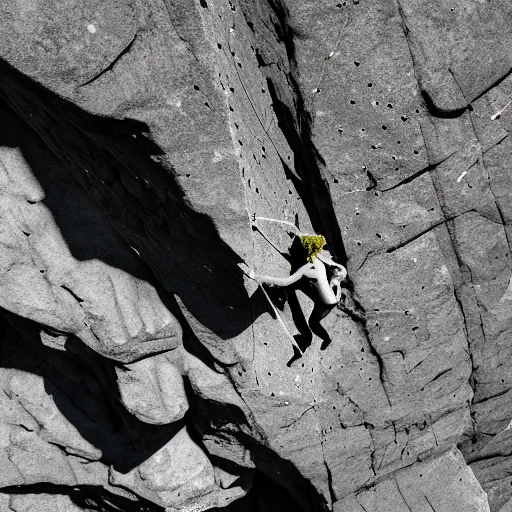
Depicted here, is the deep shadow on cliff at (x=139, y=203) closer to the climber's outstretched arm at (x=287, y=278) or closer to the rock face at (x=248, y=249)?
the rock face at (x=248, y=249)

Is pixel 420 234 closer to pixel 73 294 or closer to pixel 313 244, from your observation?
pixel 313 244

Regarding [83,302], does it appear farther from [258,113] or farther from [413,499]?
[413,499]

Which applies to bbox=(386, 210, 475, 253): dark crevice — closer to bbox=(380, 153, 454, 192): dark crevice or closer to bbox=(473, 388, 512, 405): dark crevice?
bbox=(380, 153, 454, 192): dark crevice

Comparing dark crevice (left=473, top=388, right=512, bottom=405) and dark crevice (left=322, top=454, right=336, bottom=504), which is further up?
dark crevice (left=473, top=388, right=512, bottom=405)

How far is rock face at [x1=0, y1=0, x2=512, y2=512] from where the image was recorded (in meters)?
4.48

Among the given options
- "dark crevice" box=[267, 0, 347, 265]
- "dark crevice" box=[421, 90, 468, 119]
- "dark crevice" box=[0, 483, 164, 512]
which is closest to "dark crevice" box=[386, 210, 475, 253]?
"dark crevice" box=[267, 0, 347, 265]

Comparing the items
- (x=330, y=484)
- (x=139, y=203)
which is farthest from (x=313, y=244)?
(x=330, y=484)

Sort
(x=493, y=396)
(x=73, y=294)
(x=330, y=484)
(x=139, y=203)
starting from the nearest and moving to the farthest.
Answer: (x=139, y=203)
(x=73, y=294)
(x=330, y=484)
(x=493, y=396)

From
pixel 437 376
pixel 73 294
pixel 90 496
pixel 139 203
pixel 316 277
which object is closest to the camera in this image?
pixel 316 277

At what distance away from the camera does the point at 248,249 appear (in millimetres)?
4977

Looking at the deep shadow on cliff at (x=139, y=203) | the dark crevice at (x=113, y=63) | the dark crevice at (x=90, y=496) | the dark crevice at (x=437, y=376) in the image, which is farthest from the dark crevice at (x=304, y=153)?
the dark crevice at (x=90, y=496)

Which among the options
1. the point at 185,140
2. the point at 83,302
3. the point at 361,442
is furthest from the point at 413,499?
the point at 185,140

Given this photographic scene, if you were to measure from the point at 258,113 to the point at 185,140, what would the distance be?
82 centimetres

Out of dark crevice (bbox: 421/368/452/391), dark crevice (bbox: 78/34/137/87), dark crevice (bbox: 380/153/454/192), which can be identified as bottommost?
dark crevice (bbox: 421/368/452/391)
